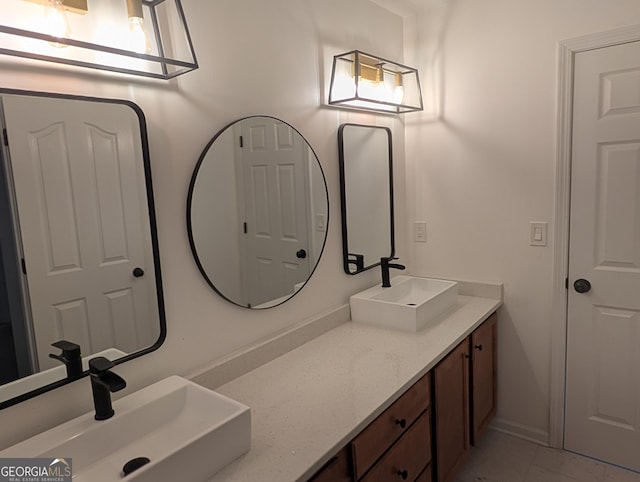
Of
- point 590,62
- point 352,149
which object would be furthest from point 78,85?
point 590,62

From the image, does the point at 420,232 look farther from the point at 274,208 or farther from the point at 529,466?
the point at 529,466

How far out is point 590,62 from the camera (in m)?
2.16

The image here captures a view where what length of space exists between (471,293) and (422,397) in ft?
3.40

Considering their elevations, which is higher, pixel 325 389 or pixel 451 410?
pixel 325 389

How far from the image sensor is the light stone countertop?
1233 millimetres

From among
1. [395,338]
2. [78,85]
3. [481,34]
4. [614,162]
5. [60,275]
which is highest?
[481,34]

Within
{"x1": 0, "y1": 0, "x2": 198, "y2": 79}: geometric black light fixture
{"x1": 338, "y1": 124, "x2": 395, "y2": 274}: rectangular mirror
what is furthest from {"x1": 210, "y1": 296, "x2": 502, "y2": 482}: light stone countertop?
{"x1": 0, "y1": 0, "x2": 198, "y2": 79}: geometric black light fixture

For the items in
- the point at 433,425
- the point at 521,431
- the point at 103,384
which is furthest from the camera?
the point at 521,431

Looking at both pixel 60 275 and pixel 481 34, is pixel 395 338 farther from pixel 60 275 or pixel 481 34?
pixel 481 34

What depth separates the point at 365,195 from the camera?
2.46 meters

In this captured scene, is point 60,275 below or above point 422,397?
above

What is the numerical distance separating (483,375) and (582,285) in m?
0.68
